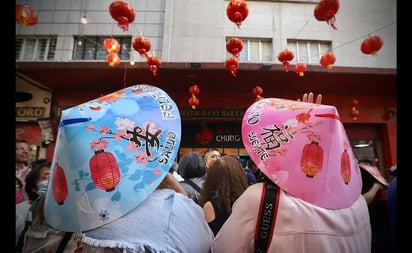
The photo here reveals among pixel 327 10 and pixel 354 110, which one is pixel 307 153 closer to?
pixel 327 10

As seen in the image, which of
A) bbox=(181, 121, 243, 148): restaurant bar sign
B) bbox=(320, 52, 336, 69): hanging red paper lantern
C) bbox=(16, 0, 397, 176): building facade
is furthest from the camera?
bbox=(181, 121, 243, 148): restaurant bar sign

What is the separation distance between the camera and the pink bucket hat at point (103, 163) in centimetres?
110

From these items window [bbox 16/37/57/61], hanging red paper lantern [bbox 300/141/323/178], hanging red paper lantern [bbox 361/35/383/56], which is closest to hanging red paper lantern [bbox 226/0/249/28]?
hanging red paper lantern [bbox 361/35/383/56]

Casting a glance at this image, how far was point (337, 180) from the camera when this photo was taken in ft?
3.91

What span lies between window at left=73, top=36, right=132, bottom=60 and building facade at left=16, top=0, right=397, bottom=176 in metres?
Answer: 0.04

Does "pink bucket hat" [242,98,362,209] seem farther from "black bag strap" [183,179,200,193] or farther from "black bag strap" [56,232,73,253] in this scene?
"black bag strap" [183,179,200,193]

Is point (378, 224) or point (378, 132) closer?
point (378, 224)

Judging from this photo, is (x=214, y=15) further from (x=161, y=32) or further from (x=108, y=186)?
(x=108, y=186)

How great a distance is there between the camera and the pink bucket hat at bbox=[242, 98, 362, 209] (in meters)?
1.17

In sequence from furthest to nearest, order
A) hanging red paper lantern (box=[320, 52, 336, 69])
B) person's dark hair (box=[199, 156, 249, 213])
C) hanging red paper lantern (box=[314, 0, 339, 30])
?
hanging red paper lantern (box=[320, 52, 336, 69]), hanging red paper lantern (box=[314, 0, 339, 30]), person's dark hair (box=[199, 156, 249, 213])

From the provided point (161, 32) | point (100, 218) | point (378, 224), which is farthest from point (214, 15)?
point (100, 218)

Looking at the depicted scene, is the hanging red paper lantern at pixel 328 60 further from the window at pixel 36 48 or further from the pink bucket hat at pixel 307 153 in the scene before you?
the window at pixel 36 48

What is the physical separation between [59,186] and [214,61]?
30.6 ft

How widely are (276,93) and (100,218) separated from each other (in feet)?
27.9
